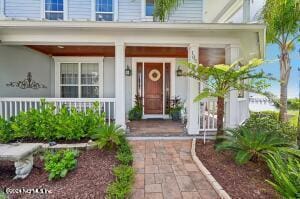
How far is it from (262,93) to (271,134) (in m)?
0.95

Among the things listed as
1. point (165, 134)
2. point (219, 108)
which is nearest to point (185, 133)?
point (165, 134)

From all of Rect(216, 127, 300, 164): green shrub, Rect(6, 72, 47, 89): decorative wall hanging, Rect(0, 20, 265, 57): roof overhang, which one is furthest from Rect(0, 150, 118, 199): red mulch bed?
Rect(6, 72, 47, 89): decorative wall hanging

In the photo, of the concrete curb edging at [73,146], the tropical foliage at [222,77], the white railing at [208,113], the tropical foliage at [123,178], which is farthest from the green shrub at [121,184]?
the white railing at [208,113]

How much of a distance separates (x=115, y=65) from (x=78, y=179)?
347 cm

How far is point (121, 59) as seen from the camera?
6.59 m

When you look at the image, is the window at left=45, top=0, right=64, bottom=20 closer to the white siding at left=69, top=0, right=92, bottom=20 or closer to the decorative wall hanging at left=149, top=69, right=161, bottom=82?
the white siding at left=69, top=0, right=92, bottom=20

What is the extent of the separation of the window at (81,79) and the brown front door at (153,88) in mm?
1948

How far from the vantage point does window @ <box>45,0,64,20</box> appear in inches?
375

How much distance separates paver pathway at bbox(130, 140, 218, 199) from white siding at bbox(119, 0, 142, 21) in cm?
579

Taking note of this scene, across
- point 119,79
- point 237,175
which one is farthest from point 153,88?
point 237,175

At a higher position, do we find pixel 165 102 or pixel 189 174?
pixel 165 102

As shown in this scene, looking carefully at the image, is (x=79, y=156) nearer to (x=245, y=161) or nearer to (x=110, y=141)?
(x=110, y=141)

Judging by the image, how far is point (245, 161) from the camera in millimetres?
4469

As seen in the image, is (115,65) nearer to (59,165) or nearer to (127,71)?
(127,71)
